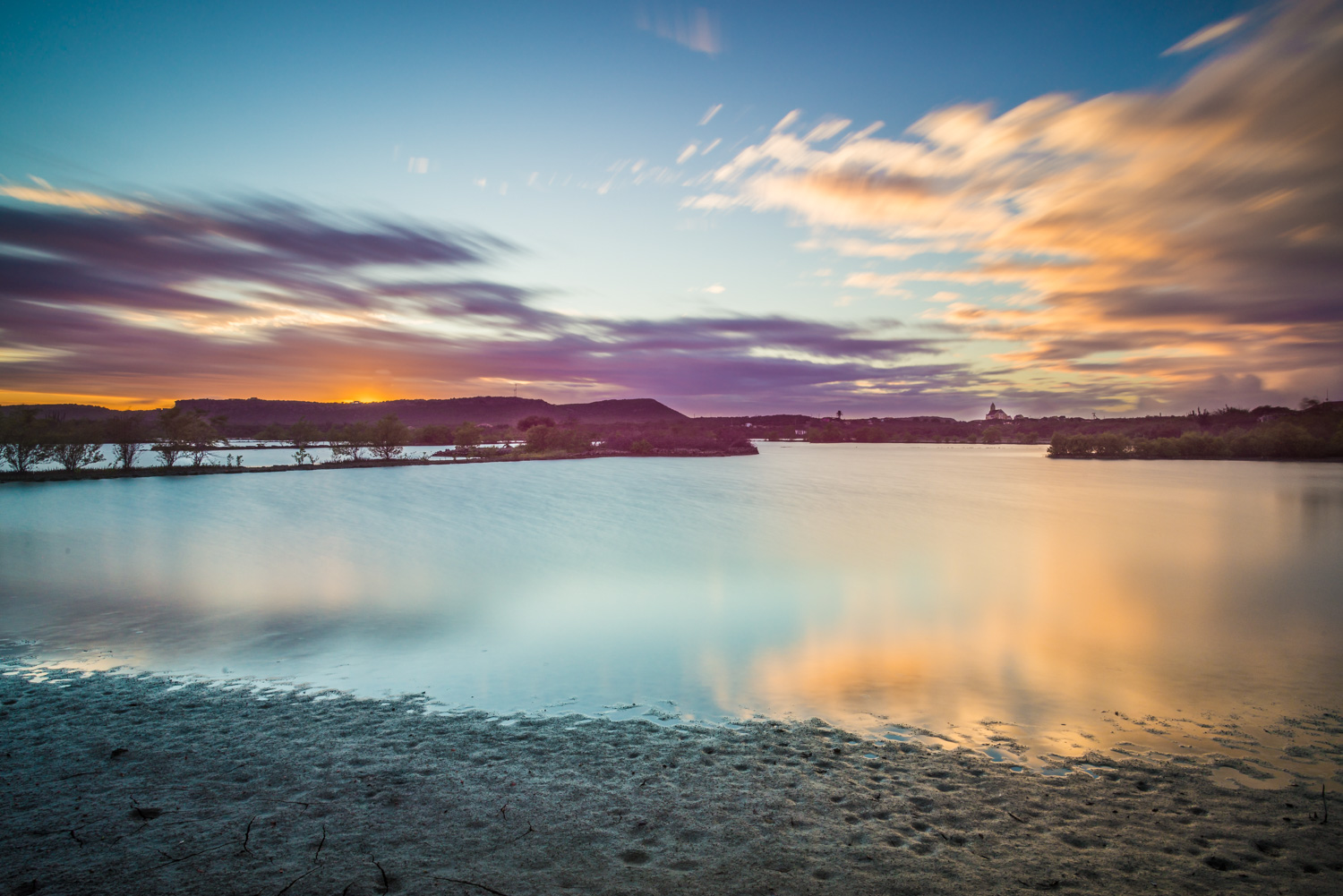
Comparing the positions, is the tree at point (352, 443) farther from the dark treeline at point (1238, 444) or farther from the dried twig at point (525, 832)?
the dark treeline at point (1238, 444)

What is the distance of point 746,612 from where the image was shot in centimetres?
1098

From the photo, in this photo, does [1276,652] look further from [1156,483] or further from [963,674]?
[1156,483]

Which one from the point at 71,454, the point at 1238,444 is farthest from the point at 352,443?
the point at 1238,444

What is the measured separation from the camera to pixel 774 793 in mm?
4172

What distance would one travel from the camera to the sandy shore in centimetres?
321

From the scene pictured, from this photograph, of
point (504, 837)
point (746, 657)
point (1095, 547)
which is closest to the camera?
point (504, 837)

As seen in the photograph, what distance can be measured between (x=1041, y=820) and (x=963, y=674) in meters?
4.03

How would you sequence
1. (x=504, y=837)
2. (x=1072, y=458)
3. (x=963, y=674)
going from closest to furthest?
1. (x=504, y=837)
2. (x=963, y=674)
3. (x=1072, y=458)

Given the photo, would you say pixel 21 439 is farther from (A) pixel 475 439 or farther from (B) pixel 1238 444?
(B) pixel 1238 444

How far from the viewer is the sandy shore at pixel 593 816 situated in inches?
126

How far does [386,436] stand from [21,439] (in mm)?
24124

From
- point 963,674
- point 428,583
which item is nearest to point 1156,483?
point 963,674

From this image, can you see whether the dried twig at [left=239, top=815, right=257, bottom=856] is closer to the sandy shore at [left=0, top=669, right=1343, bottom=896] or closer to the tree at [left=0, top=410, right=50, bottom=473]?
the sandy shore at [left=0, top=669, right=1343, bottom=896]

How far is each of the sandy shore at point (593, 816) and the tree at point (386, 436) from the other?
5486cm
